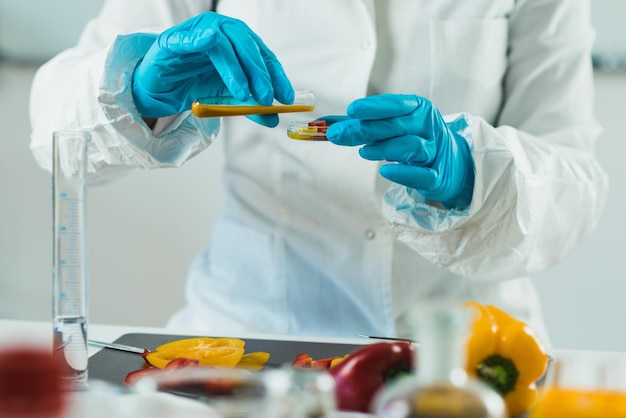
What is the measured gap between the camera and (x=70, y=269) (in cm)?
89

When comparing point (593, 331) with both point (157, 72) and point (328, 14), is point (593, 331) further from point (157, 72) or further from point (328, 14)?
point (157, 72)

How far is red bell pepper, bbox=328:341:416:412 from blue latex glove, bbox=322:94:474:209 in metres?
A: 0.38

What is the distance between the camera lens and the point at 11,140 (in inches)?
85.6

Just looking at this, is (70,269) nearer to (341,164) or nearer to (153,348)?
(153,348)

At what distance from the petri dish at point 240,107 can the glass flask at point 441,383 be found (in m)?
0.55

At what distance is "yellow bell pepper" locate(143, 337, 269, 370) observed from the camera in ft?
3.14

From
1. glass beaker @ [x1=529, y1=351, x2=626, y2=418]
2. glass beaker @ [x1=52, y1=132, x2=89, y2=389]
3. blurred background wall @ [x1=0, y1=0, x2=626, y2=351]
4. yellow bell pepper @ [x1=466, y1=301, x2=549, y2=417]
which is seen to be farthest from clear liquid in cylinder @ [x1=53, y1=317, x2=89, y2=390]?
blurred background wall @ [x1=0, y1=0, x2=626, y2=351]

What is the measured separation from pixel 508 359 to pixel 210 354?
32 centimetres

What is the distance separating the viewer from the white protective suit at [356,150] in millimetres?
1351

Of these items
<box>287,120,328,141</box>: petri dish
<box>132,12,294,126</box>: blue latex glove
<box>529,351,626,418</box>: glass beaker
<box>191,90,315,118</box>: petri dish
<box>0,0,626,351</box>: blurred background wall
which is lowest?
<box>0,0,626,351</box>: blurred background wall

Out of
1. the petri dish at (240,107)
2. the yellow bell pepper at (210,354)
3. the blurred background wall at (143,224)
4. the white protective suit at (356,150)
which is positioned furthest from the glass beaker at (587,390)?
the blurred background wall at (143,224)

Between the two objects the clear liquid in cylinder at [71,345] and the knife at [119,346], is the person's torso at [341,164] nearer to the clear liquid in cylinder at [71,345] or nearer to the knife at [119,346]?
the knife at [119,346]

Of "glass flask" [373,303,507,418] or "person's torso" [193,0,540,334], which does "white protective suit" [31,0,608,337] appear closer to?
"person's torso" [193,0,540,334]

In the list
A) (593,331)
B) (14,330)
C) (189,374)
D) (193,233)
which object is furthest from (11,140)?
(189,374)
